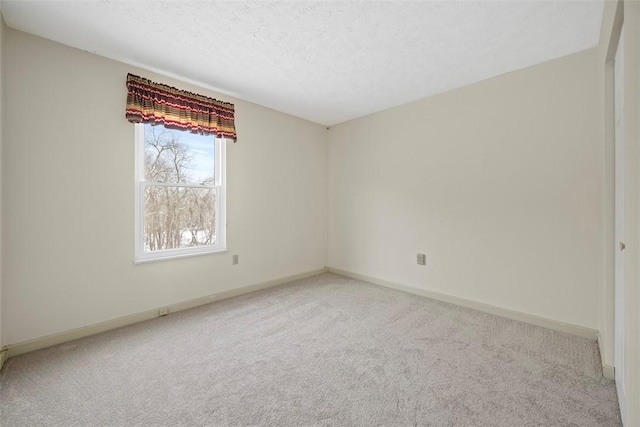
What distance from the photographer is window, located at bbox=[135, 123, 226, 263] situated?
110 inches

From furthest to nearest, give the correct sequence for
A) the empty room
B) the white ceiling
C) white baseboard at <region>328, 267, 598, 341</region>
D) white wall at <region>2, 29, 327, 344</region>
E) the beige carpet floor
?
white baseboard at <region>328, 267, 598, 341</region> < white wall at <region>2, 29, 327, 344</region> < the white ceiling < the empty room < the beige carpet floor

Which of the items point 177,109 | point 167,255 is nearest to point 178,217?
point 167,255

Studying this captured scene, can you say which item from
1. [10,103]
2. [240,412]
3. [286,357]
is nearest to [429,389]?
[286,357]

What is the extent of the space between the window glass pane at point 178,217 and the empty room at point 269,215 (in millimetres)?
24

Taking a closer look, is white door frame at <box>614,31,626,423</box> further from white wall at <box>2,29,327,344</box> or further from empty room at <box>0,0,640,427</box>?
white wall at <box>2,29,327,344</box>

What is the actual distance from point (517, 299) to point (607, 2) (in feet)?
7.85

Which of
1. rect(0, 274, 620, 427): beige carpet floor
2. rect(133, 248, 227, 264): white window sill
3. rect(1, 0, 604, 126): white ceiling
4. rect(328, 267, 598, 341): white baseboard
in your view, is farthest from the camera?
rect(133, 248, 227, 264): white window sill

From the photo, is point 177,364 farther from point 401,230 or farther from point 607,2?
point 607,2

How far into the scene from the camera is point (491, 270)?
2930 mm

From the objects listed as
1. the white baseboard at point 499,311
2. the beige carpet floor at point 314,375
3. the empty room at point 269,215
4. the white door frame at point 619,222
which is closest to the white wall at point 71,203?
the empty room at point 269,215

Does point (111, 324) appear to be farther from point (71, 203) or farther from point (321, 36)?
point (321, 36)

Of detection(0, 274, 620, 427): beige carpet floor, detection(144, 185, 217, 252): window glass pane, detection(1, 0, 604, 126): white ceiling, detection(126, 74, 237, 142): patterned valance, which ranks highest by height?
detection(1, 0, 604, 126): white ceiling

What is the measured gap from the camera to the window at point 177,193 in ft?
9.13

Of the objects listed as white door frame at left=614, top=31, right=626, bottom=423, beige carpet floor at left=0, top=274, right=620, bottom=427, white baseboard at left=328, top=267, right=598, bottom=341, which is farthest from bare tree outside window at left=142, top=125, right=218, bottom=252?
white door frame at left=614, top=31, right=626, bottom=423
